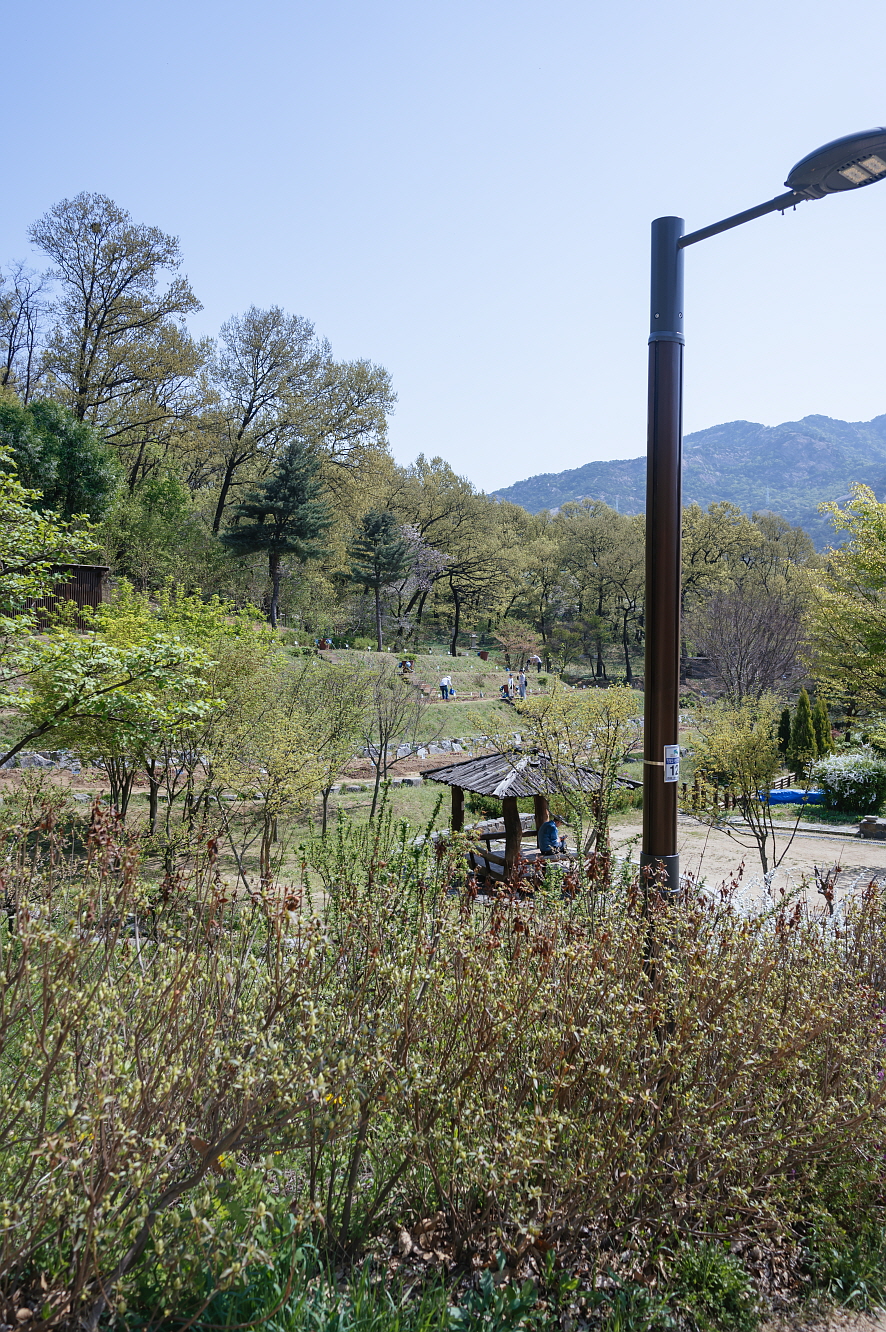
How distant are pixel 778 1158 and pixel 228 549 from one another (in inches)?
1116

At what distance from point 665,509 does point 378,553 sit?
2918cm

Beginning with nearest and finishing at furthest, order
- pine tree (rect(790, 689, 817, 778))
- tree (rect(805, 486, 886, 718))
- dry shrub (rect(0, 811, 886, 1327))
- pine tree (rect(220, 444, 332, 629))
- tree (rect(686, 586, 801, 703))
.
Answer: dry shrub (rect(0, 811, 886, 1327)) → tree (rect(805, 486, 886, 718)) → pine tree (rect(790, 689, 817, 778)) → tree (rect(686, 586, 801, 703)) → pine tree (rect(220, 444, 332, 629))

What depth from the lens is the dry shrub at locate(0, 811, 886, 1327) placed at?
205 centimetres

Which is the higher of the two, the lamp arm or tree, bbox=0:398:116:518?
tree, bbox=0:398:116:518

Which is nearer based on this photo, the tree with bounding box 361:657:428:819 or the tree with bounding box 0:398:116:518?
the tree with bounding box 361:657:428:819

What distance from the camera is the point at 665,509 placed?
354 cm

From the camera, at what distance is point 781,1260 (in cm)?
277

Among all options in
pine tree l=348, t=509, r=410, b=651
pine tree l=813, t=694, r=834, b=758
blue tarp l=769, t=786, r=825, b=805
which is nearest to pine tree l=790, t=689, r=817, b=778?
pine tree l=813, t=694, r=834, b=758

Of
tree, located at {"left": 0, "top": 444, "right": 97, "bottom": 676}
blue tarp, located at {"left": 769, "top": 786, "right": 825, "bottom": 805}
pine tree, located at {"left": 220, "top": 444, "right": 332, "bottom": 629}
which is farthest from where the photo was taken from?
pine tree, located at {"left": 220, "top": 444, "right": 332, "bottom": 629}

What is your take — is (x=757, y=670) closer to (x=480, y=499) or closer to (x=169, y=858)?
(x=480, y=499)

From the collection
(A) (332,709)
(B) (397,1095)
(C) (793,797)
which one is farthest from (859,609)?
(B) (397,1095)

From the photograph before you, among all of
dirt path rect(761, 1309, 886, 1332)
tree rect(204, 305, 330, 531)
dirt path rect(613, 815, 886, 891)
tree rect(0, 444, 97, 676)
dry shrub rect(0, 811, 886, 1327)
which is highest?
tree rect(204, 305, 330, 531)

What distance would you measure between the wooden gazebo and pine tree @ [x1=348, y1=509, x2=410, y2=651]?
21414 millimetres

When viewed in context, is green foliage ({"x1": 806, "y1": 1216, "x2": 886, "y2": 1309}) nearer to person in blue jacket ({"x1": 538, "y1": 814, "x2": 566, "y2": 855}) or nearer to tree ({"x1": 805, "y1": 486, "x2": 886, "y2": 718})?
person in blue jacket ({"x1": 538, "y1": 814, "x2": 566, "y2": 855})
